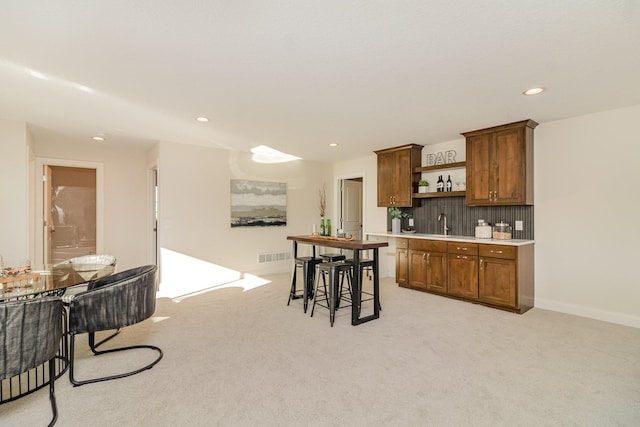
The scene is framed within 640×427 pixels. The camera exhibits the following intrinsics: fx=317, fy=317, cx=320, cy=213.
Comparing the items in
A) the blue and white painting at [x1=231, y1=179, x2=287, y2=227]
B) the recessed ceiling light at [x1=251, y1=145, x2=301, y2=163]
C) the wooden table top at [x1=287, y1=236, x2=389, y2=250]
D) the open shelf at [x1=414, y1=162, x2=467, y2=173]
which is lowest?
the wooden table top at [x1=287, y1=236, x2=389, y2=250]

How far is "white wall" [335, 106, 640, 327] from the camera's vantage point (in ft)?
11.8

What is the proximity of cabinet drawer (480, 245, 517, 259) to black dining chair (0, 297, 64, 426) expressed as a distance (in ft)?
14.6

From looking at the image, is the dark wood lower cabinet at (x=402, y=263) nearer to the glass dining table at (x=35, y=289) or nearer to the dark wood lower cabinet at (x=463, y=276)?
the dark wood lower cabinet at (x=463, y=276)

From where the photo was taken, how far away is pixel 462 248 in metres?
4.45

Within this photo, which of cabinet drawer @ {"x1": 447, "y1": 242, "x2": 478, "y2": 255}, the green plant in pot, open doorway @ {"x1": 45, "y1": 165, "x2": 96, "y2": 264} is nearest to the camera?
cabinet drawer @ {"x1": 447, "y1": 242, "x2": 478, "y2": 255}

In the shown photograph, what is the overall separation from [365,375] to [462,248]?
8.83 ft

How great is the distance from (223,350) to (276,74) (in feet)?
8.29

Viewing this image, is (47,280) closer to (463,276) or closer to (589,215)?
(463,276)

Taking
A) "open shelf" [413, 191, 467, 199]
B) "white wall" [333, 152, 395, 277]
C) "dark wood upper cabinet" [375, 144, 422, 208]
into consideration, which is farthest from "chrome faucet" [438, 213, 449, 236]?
"white wall" [333, 152, 395, 277]

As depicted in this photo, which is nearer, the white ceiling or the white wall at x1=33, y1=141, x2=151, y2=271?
the white ceiling

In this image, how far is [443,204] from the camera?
5398 millimetres

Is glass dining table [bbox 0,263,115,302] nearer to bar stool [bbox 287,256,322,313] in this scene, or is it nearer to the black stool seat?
bar stool [bbox 287,256,322,313]

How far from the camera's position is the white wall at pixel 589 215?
11.8 feet

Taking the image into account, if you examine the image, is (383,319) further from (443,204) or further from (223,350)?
(443,204)
